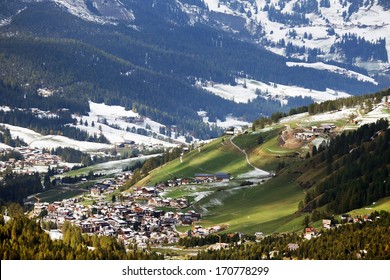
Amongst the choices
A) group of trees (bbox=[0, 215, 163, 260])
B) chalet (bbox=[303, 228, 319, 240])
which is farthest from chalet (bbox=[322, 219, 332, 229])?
group of trees (bbox=[0, 215, 163, 260])

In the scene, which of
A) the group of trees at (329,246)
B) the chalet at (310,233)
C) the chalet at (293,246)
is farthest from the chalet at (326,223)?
the chalet at (293,246)

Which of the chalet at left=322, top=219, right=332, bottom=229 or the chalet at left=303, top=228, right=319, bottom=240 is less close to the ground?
the chalet at left=322, top=219, right=332, bottom=229

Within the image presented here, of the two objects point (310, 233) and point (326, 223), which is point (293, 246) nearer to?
point (310, 233)

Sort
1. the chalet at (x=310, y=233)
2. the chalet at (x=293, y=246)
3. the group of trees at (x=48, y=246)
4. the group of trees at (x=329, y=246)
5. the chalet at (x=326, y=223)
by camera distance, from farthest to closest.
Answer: the chalet at (x=326, y=223), the chalet at (x=310, y=233), the chalet at (x=293, y=246), the group of trees at (x=329, y=246), the group of trees at (x=48, y=246)

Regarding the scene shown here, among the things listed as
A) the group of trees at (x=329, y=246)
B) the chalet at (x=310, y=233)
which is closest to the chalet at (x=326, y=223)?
the chalet at (x=310, y=233)

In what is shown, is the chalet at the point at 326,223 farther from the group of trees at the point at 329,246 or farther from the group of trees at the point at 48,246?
the group of trees at the point at 48,246

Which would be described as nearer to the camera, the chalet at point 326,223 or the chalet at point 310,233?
the chalet at point 310,233

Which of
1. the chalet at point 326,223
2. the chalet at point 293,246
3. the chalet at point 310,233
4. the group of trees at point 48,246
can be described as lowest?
the group of trees at point 48,246

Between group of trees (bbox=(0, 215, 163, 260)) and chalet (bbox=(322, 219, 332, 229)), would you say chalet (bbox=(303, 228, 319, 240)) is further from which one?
group of trees (bbox=(0, 215, 163, 260))

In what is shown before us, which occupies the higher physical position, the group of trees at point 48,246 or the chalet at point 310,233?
the chalet at point 310,233

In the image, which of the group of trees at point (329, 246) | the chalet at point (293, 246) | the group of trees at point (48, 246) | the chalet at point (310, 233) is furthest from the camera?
the chalet at point (310, 233)
